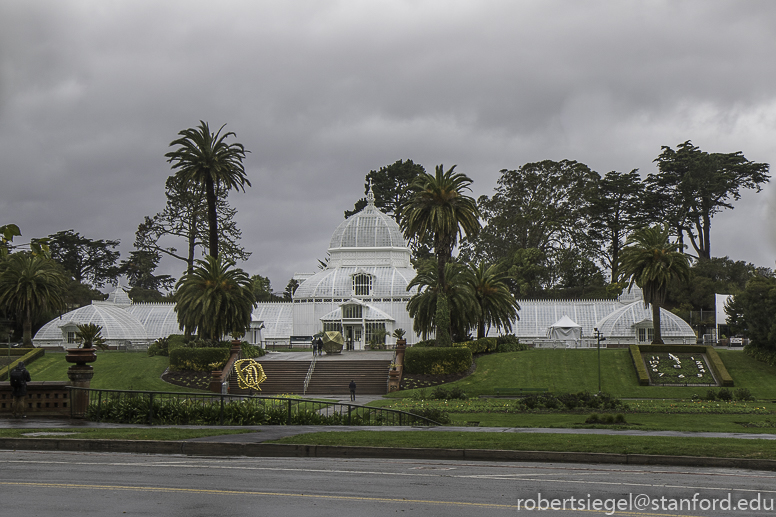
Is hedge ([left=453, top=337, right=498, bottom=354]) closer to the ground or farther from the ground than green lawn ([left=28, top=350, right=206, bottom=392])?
farther from the ground

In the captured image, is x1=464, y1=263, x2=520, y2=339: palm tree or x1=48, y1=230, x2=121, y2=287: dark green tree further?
x1=48, y1=230, x2=121, y2=287: dark green tree

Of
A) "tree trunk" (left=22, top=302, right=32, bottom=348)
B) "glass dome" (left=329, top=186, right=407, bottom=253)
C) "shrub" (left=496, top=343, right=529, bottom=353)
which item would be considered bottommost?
"shrub" (left=496, top=343, right=529, bottom=353)

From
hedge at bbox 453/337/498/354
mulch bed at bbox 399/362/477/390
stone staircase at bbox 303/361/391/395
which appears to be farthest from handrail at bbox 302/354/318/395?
hedge at bbox 453/337/498/354

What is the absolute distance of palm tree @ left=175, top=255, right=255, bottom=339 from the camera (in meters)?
51.4

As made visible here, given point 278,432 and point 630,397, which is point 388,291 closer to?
point 630,397

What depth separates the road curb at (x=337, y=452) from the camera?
594 inches

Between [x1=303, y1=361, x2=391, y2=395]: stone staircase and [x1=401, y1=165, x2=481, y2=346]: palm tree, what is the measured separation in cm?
484

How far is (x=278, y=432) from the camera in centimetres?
1977

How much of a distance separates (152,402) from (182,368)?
1100 inches

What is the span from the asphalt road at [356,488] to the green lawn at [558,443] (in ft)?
4.37

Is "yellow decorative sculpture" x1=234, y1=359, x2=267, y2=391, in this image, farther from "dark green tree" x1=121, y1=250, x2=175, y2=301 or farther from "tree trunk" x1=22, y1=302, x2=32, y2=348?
"dark green tree" x1=121, y1=250, x2=175, y2=301

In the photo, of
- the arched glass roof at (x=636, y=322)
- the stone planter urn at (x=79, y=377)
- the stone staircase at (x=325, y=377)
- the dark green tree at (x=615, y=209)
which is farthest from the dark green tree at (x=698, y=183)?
the stone planter urn at (x=79, y=377)

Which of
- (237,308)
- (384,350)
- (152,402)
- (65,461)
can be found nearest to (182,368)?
(237,308)

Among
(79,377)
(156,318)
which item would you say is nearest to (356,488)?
(79,377)
